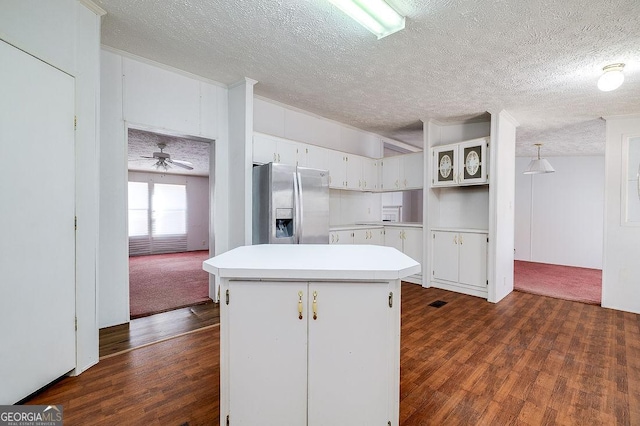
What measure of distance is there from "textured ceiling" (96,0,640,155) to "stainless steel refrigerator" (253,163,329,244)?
1083 millimetres

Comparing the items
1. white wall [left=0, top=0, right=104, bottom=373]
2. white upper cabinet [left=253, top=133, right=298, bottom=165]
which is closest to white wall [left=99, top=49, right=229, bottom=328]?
white wall [left=0, top=0, right=104, bottom=373]

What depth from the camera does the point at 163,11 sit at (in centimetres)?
213

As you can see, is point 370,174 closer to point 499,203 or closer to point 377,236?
point 377,236

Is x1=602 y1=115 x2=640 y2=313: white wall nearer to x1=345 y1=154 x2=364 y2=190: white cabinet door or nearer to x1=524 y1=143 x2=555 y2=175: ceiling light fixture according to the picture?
x1=524 y1=143 x2=555 y2=175: ceiling light fixture

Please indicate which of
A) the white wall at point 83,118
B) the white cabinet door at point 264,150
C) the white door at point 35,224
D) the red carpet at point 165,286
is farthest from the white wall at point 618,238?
the white door at point 35,224

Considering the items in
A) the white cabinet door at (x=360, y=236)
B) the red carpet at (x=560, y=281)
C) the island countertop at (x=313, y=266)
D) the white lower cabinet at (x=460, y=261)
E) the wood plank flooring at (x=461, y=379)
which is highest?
the island countertop at (x=313, y=266)

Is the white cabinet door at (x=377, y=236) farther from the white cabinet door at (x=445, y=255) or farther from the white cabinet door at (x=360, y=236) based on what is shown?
the white cabinet door at (x=445, y=255)

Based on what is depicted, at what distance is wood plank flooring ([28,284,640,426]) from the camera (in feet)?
5.54

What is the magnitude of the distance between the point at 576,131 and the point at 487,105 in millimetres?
2378

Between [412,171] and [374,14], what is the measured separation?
326 centimetres

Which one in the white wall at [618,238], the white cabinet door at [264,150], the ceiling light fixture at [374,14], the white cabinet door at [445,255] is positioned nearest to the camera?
the ceiling light fixture at [374,14]

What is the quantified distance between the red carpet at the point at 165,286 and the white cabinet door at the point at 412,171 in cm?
370

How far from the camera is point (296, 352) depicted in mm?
1373

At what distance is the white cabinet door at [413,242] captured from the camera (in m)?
4.71
